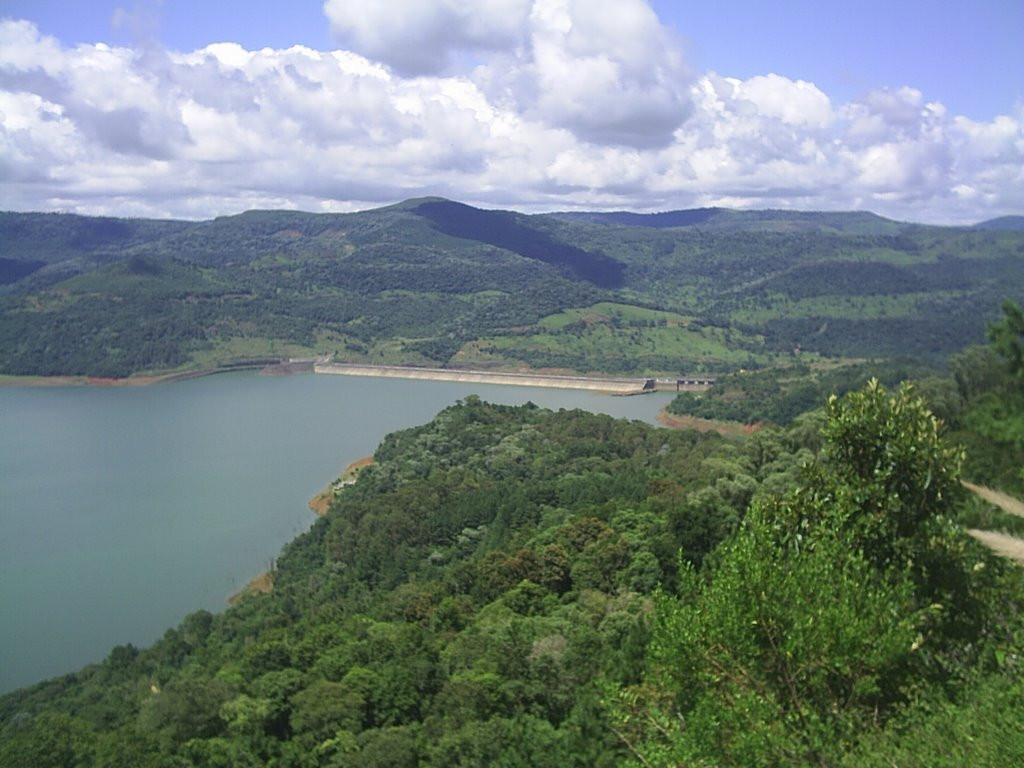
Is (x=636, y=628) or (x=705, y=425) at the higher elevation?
(x=636, y=628)

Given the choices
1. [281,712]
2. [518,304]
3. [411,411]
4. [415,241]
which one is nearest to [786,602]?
[281,712]

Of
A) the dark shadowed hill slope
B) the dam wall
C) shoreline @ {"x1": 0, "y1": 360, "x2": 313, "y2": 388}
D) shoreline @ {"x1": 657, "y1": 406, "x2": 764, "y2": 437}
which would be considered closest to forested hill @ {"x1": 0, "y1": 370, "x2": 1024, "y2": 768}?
shoreline @ {"x1": 657, "y1": 406, "x2": 764, "y2": 437}

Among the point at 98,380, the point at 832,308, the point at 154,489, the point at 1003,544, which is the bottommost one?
the point at 98,380

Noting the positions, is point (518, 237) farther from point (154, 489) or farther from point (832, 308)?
point (154, 489)

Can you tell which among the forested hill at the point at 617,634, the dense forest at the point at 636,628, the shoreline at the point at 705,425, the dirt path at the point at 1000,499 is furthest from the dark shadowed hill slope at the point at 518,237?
the dirt path at the point at 1000,499

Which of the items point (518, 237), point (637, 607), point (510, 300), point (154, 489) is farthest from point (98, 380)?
point (518, 237)

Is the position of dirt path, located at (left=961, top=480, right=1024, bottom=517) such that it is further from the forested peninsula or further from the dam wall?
the dam wall
